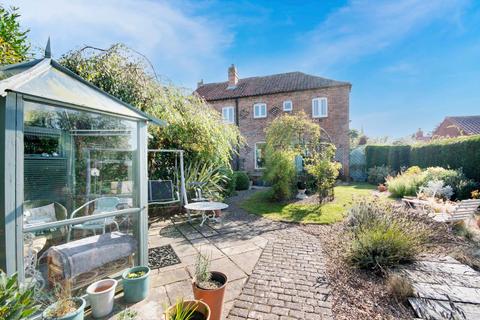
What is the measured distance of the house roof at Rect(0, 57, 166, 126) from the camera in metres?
1.92

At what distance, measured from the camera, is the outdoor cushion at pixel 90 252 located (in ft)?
7.93

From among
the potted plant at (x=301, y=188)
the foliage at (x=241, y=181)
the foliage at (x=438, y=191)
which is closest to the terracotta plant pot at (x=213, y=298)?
the potted plant at (x=301, y=188)

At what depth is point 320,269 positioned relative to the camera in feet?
11.1

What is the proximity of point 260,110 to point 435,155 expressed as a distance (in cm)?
1009

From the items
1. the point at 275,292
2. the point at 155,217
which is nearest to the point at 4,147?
the point at 275,292

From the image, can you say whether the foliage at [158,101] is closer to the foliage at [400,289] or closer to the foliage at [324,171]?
the foliage at [324,171]

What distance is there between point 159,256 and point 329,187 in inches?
245

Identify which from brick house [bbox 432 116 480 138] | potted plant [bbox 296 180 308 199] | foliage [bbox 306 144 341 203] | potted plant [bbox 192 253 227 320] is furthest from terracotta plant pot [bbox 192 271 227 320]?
brick house [bbox 432 116 480 138]

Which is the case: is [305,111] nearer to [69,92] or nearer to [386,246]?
[386,246]

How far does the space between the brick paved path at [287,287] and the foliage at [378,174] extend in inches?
442

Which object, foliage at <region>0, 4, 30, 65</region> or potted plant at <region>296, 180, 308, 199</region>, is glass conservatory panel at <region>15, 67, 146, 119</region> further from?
potted plant at <region>296, 180, 308, 199</region>

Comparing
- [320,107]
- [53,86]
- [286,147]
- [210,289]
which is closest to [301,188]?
[286,147]

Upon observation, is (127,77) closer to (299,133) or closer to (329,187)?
(299,133)

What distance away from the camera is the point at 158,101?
574cm
